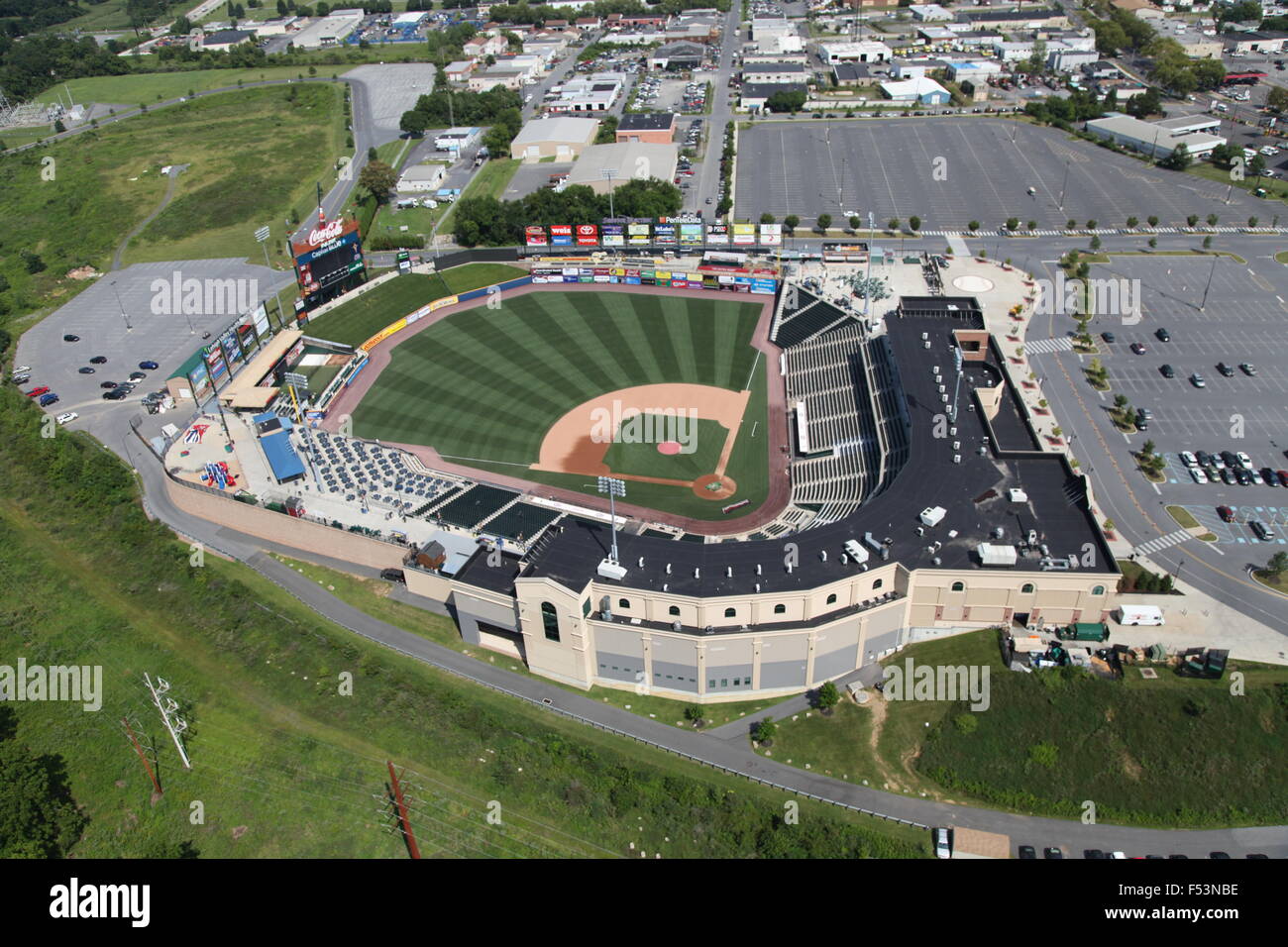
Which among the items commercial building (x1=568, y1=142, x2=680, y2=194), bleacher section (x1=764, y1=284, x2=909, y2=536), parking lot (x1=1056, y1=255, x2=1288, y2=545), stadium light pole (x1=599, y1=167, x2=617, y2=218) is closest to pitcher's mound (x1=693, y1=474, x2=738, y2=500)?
bleacher section (x1=764, y1=284, x2=909, y2=536)

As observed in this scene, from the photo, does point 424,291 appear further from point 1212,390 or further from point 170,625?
point 1212,390

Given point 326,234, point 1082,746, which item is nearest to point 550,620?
point 1082,746

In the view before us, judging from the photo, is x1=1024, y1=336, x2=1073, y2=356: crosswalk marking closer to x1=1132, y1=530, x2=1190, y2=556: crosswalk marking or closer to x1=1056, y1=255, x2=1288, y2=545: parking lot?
x1=1056, y1=255, x2=1288, y2=545: parking lot

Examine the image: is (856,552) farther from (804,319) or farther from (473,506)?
(804,319)

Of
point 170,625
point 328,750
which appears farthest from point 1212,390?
point 170,625

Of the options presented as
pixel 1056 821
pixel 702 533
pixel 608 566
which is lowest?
pixel 1056 821

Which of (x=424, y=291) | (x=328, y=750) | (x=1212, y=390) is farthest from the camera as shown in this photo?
(x=424, y=291)
